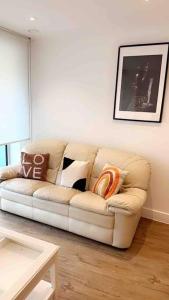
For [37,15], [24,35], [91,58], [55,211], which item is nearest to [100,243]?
[55,211]

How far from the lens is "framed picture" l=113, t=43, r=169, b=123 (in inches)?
107

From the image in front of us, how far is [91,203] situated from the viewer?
243cm

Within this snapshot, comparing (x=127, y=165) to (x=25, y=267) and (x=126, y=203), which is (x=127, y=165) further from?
(x=25, y=267)

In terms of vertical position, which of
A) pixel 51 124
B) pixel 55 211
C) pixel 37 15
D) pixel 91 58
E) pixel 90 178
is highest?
pixel 37 15

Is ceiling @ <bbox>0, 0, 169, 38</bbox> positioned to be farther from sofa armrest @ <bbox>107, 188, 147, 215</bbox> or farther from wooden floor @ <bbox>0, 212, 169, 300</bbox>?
wooden floor @ <bbox>0, 212, 169, 300</bbox>

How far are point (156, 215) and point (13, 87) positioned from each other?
2805 millimetres

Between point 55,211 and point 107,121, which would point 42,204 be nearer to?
point 55,211

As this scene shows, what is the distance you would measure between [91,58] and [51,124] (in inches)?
46.9

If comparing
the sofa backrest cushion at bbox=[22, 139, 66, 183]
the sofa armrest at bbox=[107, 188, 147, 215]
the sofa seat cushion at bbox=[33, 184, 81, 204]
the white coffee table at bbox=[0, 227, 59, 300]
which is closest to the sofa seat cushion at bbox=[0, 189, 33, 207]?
the sofa seat cushion at bbox=[33, 184, 81, 204]

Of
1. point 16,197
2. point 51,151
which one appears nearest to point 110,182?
point 51,151

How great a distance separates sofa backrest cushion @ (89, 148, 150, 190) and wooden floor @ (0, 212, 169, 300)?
0.64 m

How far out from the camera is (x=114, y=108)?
308cm

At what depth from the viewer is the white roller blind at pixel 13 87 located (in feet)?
10.7

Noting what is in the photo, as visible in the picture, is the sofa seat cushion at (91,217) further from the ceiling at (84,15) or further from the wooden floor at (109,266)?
the ceiling at (84,15)
